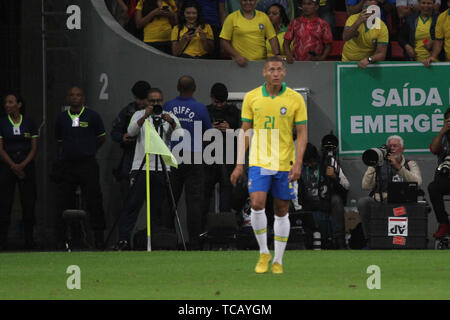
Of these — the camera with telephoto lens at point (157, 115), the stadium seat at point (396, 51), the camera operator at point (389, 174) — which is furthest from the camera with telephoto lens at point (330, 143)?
the camera with telephoto lens at point (157, 115)

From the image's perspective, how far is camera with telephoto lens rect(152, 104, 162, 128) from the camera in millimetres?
14711

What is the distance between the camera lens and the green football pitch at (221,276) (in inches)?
356

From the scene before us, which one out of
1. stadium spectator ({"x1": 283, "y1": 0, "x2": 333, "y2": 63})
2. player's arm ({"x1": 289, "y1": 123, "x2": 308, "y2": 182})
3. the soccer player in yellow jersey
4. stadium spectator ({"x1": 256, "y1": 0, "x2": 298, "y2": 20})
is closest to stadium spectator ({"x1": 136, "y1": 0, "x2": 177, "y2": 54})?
stadium spectator ({"x1": 256, "y1": 0, "x2": 298, "y2": 20})

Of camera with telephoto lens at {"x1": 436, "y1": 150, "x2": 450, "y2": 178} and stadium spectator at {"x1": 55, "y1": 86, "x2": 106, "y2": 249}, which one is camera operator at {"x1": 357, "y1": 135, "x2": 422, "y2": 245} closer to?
camera with telephoto lens at {"x1": 436, "y1": 150, "x2": 450, "y2": 178}

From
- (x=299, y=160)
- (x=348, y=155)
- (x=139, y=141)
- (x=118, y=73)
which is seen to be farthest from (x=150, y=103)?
(x=299, y=160)

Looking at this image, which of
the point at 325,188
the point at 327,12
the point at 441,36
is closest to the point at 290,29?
the point at 327,12

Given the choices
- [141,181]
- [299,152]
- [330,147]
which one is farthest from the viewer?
[330,147]

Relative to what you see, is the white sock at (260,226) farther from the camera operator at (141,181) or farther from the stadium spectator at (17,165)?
the stadium spectator at (17,165)

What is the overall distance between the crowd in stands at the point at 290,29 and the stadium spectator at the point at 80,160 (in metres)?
2.21

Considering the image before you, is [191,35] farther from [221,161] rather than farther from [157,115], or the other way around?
[157,115]

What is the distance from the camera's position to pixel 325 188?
16.3 meters

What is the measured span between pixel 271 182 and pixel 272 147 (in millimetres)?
387

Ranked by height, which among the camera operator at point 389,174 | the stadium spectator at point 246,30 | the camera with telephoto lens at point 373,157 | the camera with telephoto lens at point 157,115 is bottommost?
the camera operator at point 389,174

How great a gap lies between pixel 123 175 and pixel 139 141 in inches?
43.5
